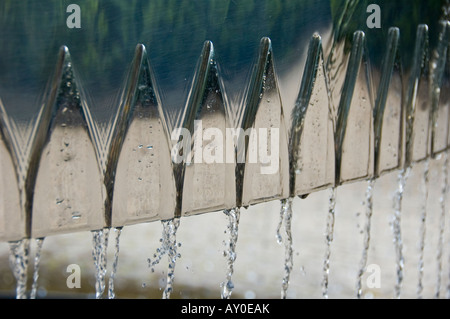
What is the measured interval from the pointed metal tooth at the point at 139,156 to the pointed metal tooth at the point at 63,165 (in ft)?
0.06

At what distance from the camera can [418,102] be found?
0.68 meters

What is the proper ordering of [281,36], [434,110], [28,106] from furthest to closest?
[434,110] < [281,36] < [28,106]

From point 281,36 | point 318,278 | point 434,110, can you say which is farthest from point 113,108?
point 318,278

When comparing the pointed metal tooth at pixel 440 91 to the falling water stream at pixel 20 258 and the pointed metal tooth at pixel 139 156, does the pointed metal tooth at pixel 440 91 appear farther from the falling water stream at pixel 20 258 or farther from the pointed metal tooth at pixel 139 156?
the falling water stream at pixel 20 258

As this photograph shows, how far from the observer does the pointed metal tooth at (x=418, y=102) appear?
25.9 inches

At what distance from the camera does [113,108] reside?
0.43m

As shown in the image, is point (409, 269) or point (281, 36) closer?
point (281, 36)

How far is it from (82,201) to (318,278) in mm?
1731

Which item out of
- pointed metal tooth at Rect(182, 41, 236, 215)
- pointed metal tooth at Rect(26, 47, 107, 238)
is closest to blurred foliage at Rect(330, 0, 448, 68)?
pointed metal tooth at Rect(182, 41, 236, 215)

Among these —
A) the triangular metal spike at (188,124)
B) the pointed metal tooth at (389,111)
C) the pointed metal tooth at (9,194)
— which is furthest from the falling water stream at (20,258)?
the pointed metal tooth at (389,111)

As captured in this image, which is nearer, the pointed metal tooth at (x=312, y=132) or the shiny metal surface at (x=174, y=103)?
the shiny metal surface at (x=174, y=103)

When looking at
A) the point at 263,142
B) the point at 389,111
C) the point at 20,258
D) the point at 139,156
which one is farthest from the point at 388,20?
the point at 20,258

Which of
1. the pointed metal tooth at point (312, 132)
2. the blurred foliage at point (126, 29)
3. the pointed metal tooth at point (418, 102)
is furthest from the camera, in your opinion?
the pointed metal tooth at point (418, 102)
